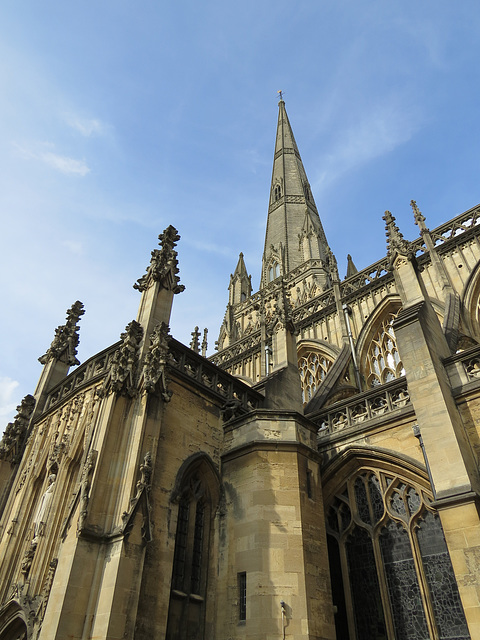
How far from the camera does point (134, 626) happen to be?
661cm

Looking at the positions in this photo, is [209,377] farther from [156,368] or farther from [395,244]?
[395,244]

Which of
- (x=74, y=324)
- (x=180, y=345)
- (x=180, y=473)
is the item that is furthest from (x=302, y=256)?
(x=180, y=473)

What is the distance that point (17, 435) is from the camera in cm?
1212

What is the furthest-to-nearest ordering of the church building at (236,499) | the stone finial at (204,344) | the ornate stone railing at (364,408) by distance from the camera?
the stone finial at (204,344)
the ornate stone railing at (364,408)
the church building at (236,499)

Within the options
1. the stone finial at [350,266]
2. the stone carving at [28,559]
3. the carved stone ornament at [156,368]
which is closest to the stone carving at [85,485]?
the carved stone ornament at [156,368]

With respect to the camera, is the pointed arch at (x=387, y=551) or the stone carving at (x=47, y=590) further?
the pointed arch at (x=387, y=551)

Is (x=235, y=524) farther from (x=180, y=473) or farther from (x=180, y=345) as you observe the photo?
(x=180, y=345)

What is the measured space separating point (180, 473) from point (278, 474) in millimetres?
1849

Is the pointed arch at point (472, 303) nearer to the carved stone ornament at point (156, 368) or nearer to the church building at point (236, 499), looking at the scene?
the church building at point (236, 499)

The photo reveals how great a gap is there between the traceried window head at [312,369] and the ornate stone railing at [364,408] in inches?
281

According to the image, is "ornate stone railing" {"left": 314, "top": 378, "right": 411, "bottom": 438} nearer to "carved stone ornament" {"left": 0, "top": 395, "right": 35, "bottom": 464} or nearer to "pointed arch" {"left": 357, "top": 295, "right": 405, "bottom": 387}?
"pointed arch" {"left": 357, "top": 295, "right": 405, "bottom": 387}

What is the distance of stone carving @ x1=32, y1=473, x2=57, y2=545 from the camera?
28.9ft

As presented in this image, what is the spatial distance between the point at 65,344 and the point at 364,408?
906cm

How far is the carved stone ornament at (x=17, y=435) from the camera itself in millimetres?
11883
